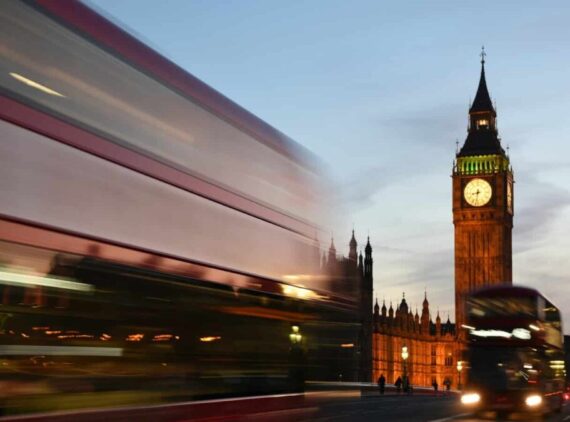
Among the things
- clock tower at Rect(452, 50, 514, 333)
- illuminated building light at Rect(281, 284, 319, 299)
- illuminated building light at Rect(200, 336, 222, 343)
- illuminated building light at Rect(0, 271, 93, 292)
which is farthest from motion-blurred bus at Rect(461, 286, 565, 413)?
clock tower at Rect(452, 50, 514, 333)

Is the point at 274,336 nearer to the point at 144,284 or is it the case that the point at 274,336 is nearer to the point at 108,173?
the point at 144,284

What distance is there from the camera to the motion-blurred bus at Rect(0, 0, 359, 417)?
447 centimetres

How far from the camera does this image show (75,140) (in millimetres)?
4891

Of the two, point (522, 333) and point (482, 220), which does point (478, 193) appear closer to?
point (482, 220)

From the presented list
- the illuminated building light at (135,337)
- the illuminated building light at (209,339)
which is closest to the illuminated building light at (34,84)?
the illuminated building light at (135,337)

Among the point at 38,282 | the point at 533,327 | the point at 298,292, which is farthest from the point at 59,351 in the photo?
the point at 533,327

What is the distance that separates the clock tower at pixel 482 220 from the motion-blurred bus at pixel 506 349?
237 ft

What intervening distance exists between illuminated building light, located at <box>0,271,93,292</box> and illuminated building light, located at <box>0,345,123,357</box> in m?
0.29

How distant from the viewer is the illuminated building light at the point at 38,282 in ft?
14.0

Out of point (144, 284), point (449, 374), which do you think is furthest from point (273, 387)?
point (449, 374)

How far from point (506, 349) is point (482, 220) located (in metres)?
75.7

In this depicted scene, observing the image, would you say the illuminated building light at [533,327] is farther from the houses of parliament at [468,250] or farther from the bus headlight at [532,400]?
the houses of parliament at [468,250]

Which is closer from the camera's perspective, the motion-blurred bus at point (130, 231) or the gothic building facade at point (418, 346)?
the motion-blurred bus at point (130, 231)

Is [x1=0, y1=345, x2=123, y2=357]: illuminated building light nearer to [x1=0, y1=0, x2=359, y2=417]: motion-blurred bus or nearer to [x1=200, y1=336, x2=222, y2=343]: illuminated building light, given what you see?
[x1=0, y1=0, x2=359, y2=417]: motion-blurred bus
